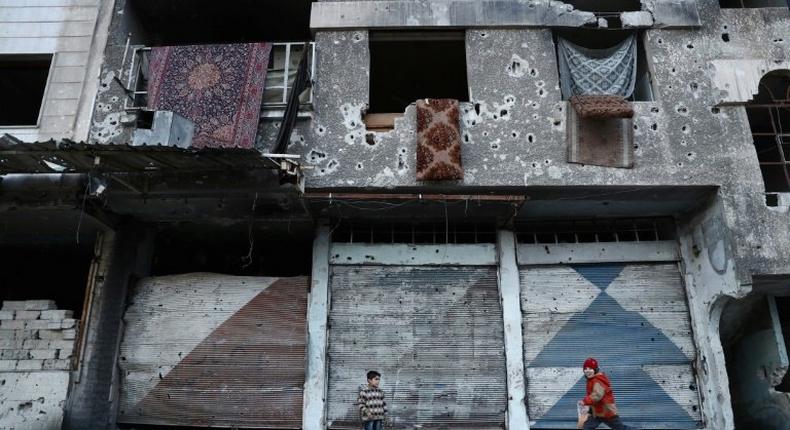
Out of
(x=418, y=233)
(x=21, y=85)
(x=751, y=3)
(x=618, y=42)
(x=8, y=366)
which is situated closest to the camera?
(x=8, y=366)

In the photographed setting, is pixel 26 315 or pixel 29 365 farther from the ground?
pixel 26 315

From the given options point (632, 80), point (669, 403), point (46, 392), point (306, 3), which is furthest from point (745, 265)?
point (46, 392)

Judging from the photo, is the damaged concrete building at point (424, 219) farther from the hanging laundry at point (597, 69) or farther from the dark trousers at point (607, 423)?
the dark trousers at point (607, 423)

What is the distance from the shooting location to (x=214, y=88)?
8781 mm

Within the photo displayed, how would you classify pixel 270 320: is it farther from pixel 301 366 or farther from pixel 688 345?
pixel 688 345

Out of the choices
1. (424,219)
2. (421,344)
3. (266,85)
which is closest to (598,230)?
(424,219)

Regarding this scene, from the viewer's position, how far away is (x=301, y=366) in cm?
874

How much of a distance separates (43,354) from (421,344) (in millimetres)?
5263

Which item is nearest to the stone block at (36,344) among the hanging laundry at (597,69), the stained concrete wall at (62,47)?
the stained concrete wall at (62,47)

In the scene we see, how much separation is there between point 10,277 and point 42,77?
11.8ft

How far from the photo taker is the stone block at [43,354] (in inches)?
329

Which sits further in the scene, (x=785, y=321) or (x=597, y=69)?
(x=785, y=321)

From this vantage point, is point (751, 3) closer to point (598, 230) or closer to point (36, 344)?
point (598, 230)

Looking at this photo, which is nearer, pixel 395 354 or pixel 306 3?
pixel 395 354
